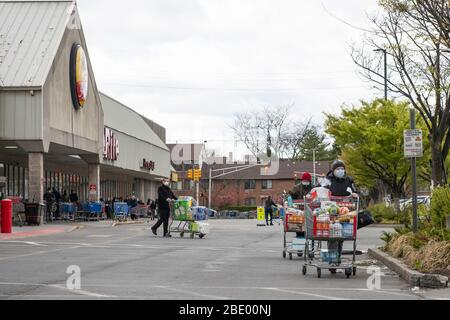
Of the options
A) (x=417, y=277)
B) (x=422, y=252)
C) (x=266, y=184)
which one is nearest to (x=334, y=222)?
Result: (x=417, y=277)

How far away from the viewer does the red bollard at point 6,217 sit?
29422 millimetres

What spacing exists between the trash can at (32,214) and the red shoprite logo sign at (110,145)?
12600mm

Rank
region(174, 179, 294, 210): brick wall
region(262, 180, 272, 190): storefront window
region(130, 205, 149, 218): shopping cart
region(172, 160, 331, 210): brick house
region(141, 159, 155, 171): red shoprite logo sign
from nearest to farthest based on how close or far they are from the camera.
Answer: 1. region(130, 205, 149, 218): shopping cart
2. region(141, 159, 155, 171): red shoprite logo sign
3. region(172, 160, 331, 210): brick house
4. region(174, 179, 294, 210): brick wall
5. region(262, 180, 272, 190): storefront window

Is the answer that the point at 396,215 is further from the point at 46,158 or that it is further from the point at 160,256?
the point at 160,256

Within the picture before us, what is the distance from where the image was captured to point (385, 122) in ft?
159

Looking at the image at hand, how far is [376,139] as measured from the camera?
46656mm

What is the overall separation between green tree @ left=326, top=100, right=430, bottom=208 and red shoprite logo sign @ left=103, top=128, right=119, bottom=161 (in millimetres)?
13217

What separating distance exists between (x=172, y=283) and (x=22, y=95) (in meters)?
24.9

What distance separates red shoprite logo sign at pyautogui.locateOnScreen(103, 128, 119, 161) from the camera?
49.2 meters

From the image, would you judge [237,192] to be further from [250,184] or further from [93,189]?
[93,189]

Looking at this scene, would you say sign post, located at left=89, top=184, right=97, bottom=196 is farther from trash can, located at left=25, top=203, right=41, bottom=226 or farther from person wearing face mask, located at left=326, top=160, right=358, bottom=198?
person wearing face mask, located at left=326, top=160, right=358, bottom=198

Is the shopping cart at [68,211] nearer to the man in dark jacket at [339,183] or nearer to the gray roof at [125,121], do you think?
the gray roof at [125,121]

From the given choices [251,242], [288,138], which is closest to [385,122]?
[251,242]

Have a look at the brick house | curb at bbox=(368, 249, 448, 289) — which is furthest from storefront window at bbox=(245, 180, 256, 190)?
curb at bbox=(368, 249, 448, 289)
